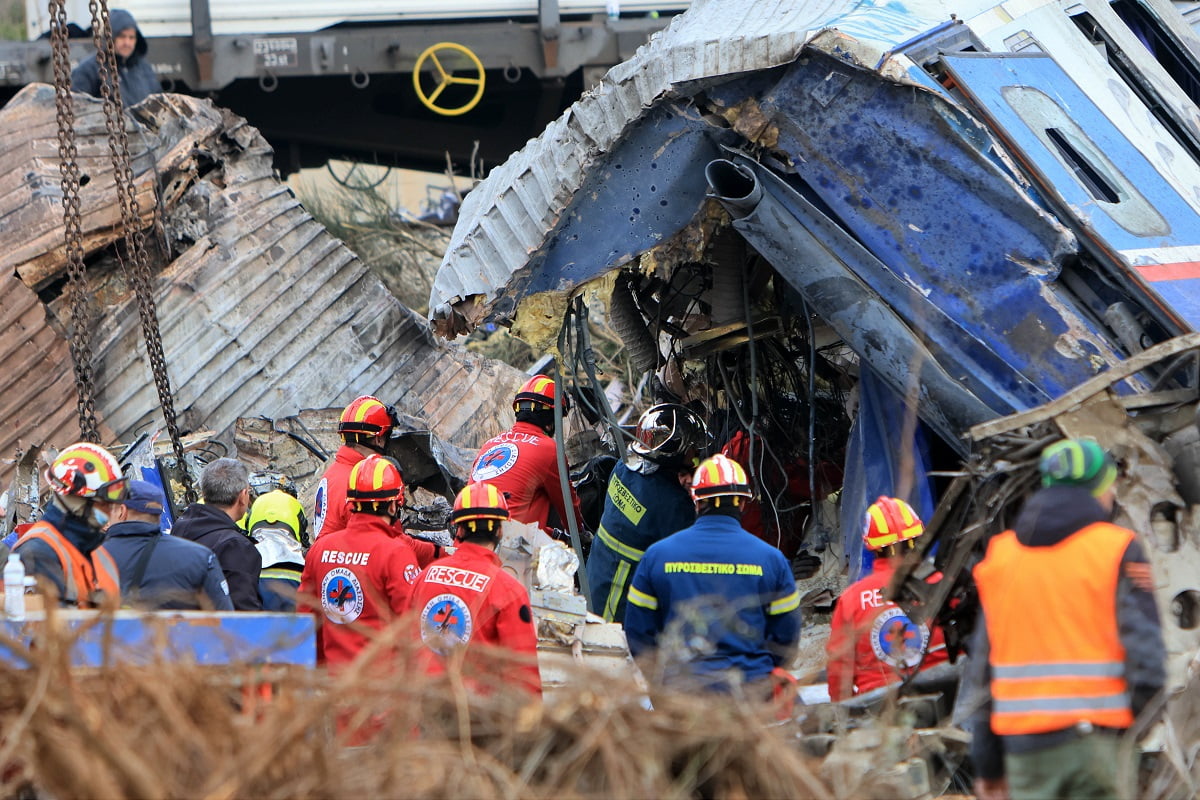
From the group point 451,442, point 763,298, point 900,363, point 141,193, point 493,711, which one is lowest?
point 493,711

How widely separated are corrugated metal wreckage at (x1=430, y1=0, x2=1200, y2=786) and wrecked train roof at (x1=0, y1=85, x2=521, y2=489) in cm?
341

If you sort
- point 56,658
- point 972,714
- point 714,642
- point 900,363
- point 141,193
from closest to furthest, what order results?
point 56,658 < point 972,714 < point 714,642 < point 900,363 < point 141,193

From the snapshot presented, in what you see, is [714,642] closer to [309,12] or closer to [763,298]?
[763,298]

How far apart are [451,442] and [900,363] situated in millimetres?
5073

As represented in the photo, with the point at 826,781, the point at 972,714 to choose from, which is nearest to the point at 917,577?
the point at 972,714

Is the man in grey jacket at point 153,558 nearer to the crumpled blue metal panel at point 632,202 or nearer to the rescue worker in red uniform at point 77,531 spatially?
the rescue worker in red uniform at point 77,531

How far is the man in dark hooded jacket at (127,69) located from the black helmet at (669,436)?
19.4 feet

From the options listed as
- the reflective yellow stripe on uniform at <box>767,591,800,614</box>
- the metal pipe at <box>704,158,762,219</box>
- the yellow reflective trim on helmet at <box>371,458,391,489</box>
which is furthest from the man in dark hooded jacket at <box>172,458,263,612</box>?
the metal pipe at <box>704,158,762,219</box>

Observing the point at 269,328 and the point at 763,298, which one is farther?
the point at 269,328

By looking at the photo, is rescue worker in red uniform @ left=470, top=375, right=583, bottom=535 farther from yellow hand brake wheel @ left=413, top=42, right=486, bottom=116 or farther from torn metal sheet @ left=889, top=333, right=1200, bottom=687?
yellow hand brake wheel @ left=413, top=42, right=486, bottom=116

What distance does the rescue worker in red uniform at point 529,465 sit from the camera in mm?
7652

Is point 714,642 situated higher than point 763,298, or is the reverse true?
point 763,298

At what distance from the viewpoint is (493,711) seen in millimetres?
3787

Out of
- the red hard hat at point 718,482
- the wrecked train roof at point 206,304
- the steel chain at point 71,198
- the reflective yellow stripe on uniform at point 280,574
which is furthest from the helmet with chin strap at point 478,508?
the wrecked train roof at point 206,304
